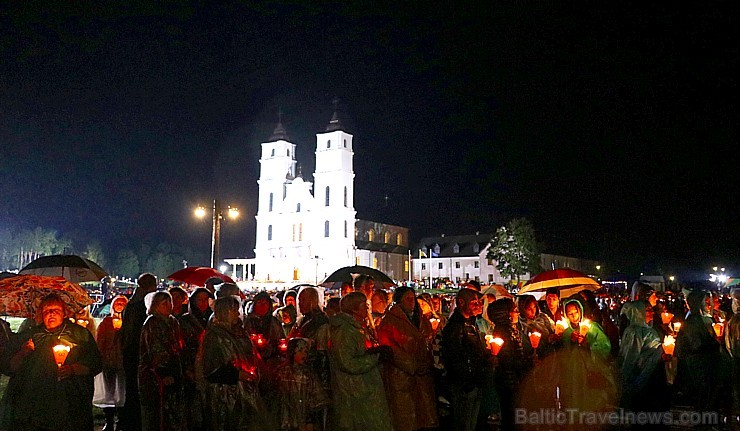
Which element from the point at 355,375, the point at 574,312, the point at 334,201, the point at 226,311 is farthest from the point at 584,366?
the point at 334,201

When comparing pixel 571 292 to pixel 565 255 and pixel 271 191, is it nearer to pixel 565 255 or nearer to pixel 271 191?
pixel 271 191

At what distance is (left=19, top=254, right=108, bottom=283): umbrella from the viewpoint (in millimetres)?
13008

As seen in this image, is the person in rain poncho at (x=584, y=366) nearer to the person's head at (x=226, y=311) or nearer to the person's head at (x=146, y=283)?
the person's head at (x=226, y=311)

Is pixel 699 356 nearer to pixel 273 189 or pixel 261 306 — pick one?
pixel 261 306

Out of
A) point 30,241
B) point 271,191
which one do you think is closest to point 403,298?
point 271,191

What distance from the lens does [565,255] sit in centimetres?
9269

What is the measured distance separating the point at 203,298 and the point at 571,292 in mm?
8465

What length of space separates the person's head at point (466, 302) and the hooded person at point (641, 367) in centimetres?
217

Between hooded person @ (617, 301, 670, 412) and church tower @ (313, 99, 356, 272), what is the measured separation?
221ft

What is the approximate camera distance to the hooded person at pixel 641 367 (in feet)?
26.0

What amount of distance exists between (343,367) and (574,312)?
3.14 m

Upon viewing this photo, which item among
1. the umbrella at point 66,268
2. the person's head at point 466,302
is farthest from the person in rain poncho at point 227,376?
the umbrella at point 66,268

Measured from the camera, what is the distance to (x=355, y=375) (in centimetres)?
633

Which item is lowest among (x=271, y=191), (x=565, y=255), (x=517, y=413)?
(x=517, y=413)
